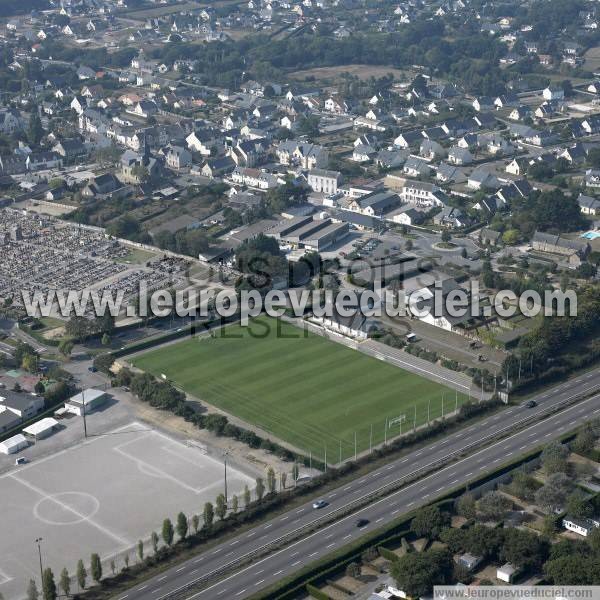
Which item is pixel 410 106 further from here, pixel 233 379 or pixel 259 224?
pixel 233 379

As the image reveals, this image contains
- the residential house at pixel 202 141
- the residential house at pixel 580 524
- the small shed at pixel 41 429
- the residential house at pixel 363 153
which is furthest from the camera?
the residential house at pixel 202 141

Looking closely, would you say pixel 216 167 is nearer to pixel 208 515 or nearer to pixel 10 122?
pixel 10 122

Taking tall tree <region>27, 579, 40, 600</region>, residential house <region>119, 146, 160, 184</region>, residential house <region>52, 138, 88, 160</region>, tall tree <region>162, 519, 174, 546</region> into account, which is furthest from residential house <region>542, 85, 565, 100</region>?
tall tree <region>27, 579, 40, 600</region>

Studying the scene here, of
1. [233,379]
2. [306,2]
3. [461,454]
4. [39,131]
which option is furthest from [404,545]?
[306,2]

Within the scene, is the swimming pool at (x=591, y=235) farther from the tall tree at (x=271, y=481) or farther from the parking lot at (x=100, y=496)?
the tall tree at (x=271, y=481)

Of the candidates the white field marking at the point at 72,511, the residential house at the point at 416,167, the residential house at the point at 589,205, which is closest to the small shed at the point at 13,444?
the white field marking at the point at 72,511

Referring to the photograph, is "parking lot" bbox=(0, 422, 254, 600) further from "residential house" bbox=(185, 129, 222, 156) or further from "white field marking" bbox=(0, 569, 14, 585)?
"residential house" bbox=(185, 129, 222, 156)

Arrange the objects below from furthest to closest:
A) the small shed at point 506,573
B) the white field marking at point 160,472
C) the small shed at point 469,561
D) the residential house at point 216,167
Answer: the residential house at point 216,167 → the white field marking at point 160,472 → the small shed at point 469,561 → the small shed at point 506,573

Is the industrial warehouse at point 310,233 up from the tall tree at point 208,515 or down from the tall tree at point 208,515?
up
